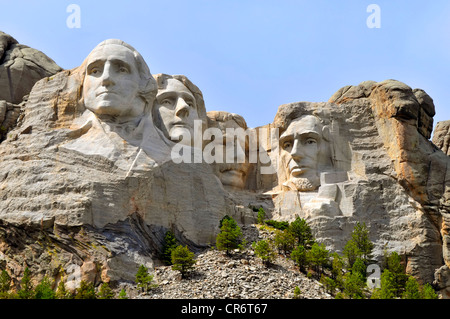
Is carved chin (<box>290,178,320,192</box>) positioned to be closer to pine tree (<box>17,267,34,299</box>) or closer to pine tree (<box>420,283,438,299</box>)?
pine tree (<box>420,283,438,299</box>)

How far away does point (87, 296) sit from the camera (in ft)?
103

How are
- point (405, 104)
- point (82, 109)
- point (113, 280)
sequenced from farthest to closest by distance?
point (405, 104) < point (82, 109) < point (113, 280)

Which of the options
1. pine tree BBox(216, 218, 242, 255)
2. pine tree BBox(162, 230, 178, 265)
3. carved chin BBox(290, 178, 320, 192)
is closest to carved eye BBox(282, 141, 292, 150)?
carved chin BBox(290, 178, 320, 192)

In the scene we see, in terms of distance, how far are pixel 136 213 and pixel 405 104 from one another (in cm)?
1111

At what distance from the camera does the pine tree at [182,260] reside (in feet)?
109

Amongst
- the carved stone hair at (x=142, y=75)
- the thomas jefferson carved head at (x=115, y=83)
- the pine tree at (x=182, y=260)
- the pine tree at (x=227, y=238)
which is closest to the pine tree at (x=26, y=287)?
the pine tree at (x=182, y=260)

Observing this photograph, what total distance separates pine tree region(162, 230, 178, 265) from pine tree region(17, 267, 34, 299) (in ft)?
13.9

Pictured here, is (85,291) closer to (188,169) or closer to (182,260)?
(182,260)

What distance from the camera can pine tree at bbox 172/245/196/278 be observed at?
33219mm

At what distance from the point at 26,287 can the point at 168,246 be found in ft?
16.9

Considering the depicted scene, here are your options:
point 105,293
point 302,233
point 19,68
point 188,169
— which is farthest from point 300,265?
point 19,68
